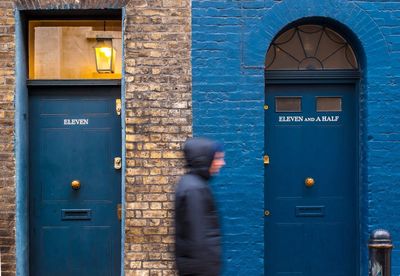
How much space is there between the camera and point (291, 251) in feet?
23.9

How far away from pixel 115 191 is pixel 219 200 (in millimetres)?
1228

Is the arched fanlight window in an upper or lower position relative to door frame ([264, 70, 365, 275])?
upper

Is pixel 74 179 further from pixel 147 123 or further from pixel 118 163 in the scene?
pixel 147 123

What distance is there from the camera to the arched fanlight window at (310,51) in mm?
7293

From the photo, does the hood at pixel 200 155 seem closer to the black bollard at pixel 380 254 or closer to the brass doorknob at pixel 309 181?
the black bollard at pixel 380 254

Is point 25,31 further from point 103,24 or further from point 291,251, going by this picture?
point 291,251

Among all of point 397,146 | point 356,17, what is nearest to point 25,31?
point 356,17

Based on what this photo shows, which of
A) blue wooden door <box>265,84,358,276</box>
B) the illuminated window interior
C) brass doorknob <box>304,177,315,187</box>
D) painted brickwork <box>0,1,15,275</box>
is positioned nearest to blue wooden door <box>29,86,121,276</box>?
→ the illuminated window interior

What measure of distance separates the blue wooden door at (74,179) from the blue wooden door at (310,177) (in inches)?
70.7

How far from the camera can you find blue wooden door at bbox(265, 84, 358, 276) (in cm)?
725

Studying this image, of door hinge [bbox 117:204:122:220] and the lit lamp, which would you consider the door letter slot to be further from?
the lit lamp

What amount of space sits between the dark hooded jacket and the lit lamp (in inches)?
119

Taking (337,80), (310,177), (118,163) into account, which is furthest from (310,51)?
(118,163)

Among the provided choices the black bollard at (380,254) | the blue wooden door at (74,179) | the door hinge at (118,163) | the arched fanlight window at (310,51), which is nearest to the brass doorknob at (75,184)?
the blue wooden door at (74,179)
